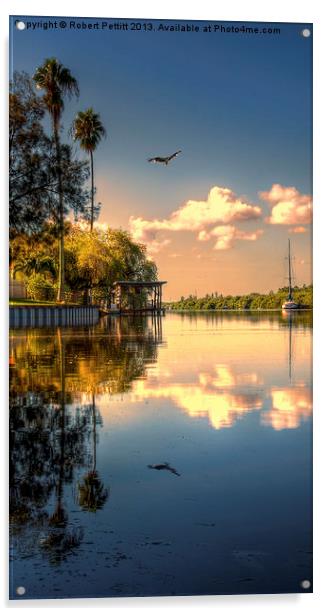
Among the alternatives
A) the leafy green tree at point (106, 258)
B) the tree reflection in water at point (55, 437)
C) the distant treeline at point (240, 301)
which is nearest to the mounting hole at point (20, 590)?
the tree reflection in water at point (55, 437)

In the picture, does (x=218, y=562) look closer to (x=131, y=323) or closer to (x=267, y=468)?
(x=267, y=468)

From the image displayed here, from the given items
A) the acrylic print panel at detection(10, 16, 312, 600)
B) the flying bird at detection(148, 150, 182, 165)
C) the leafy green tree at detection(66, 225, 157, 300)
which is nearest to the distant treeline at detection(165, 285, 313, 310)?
the acrylic print panel at detection(10, 16, 312, 600)

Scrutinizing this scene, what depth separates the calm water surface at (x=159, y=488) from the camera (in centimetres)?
443

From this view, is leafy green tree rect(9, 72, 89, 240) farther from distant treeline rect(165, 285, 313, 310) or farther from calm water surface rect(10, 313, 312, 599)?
calm water surface rect(10, 313, 312, 599)

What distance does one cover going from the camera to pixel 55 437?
6.55m

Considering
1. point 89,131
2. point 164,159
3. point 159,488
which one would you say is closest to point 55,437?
point 159,488

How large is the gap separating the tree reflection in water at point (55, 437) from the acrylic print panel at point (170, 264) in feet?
0.08

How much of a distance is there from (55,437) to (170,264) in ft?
6.86

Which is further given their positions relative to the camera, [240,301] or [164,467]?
[240,301]

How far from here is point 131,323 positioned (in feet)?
88.8

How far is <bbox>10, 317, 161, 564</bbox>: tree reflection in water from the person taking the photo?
16.0 feet
